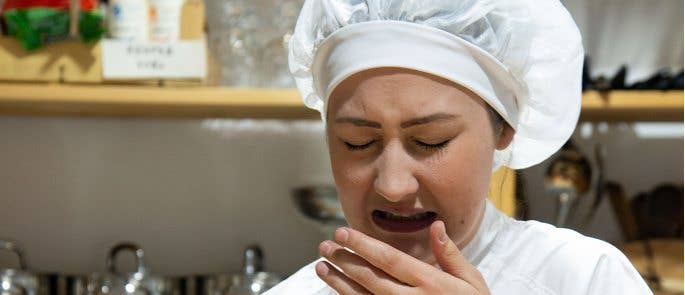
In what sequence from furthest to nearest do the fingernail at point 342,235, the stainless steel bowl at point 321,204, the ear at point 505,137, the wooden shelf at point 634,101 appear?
the stainless steel bowl at point 321,204
the wooden shelf at point 634,101
the ear at point 505,137
the fingernail at point 342,235

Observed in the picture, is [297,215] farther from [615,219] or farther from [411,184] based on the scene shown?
[411,184]

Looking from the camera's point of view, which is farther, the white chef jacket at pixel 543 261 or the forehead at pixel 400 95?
the white chef jacket at pixel 543 261

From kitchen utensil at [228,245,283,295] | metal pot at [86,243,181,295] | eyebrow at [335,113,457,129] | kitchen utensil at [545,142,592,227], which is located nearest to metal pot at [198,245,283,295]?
kitchen utensil at [228,245,283,295]

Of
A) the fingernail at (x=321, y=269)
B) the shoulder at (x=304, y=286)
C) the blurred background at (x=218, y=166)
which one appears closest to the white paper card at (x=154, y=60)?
the blurred background at (x=218, y=166)

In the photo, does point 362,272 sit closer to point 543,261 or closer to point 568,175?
point 543,261

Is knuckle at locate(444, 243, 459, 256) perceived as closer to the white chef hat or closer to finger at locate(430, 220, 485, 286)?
finger at locate(430, 220, 485, 286)

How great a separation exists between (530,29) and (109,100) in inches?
35.9

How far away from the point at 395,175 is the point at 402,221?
0.05 meters

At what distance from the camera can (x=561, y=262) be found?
851 mm

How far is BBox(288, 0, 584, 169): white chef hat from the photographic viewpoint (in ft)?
2.48

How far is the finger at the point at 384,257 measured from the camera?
0.66 metres

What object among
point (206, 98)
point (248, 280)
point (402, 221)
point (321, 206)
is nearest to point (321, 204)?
point (321, 206)

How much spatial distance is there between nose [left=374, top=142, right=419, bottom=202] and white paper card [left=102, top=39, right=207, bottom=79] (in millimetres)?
831

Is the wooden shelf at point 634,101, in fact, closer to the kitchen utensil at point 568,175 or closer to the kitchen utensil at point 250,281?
the kitchen utensil at point 568,175
